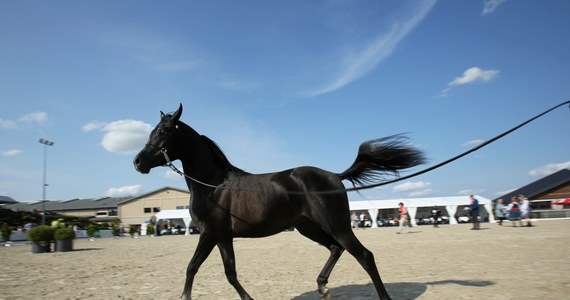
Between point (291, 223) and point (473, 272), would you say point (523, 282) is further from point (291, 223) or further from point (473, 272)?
point (291, 223)

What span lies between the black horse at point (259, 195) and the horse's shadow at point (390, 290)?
64 cm

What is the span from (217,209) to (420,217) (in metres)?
35.7

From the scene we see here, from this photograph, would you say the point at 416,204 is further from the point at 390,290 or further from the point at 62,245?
the point at 390,290

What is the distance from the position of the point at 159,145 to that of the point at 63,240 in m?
15.9

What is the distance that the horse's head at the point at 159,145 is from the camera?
4801 millimetres

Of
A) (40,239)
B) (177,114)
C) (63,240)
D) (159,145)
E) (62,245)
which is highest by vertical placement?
(177,114)

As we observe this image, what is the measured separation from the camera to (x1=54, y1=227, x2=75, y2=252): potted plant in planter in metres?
17.2

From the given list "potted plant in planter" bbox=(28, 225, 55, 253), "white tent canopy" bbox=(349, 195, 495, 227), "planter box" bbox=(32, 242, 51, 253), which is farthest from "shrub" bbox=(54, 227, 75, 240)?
"white tent canopy" bbox=(349, 195, 495, 227)

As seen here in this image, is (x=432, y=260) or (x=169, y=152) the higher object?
(x=169, y=152)

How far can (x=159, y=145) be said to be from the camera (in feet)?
15.9

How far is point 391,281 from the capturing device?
6164 mm

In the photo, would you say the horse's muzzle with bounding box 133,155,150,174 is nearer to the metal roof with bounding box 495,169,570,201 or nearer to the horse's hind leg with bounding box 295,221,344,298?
the horse's hind leg with bounding box 295,221,344,298

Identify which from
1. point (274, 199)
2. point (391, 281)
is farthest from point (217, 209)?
point (391, 281)

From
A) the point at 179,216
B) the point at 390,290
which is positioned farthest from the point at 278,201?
the point at 179,216
